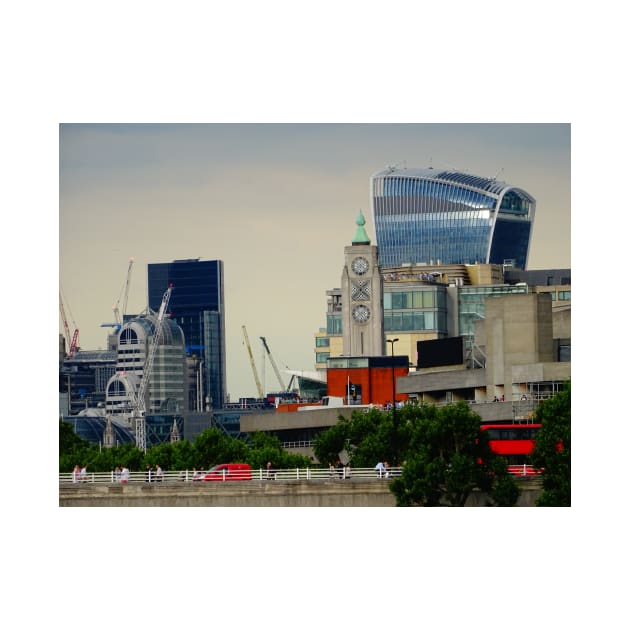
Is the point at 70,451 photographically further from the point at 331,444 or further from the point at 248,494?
the point at 248,494

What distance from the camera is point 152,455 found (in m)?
138

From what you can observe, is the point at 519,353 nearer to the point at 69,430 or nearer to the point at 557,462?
the point at 69,430

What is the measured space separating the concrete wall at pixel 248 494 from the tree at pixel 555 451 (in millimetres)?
1533

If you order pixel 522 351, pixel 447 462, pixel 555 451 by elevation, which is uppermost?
pixel 522 351

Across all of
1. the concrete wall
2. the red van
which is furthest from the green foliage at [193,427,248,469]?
the concrete wall

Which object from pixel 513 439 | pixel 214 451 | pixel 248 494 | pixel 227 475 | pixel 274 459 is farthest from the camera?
pixel 214 451

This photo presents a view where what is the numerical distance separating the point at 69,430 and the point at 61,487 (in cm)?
6577

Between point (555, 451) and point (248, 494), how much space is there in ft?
51.5

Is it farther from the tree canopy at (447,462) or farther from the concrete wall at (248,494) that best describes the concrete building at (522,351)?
the concrete wall at (248,494)

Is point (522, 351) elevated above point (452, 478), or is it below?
above

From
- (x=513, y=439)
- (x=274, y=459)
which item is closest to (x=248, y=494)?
(x=274, y=459)

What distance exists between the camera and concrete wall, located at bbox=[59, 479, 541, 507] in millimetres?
91875

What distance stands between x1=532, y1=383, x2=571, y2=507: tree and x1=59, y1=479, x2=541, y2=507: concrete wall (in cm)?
A: 153

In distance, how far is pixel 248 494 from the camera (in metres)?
93.2
